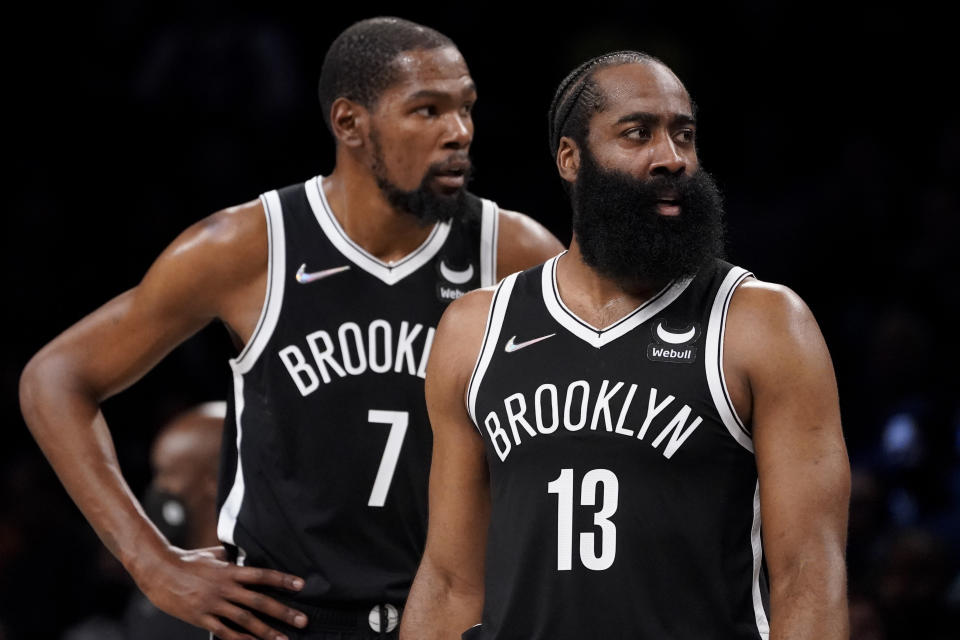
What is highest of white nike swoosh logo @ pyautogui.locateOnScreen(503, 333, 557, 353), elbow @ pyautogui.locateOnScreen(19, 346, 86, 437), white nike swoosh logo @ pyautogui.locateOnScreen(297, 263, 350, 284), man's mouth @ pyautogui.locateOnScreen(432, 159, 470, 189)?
man's mouth @ pyautogui.locateOnScreen(432, 159, 470, 189)

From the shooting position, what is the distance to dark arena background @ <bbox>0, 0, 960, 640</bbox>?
6957 mm

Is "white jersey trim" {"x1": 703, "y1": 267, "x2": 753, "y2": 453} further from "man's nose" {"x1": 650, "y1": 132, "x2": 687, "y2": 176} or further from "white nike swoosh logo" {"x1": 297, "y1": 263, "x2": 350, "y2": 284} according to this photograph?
"white nike swoosh logo" {"x1": 297, "y1": 263, "x2": 350, "y2": 284}

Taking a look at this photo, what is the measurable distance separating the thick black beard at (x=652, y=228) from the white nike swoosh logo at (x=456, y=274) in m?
0.84

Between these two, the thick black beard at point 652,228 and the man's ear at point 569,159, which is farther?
the man's ear at point 569,159

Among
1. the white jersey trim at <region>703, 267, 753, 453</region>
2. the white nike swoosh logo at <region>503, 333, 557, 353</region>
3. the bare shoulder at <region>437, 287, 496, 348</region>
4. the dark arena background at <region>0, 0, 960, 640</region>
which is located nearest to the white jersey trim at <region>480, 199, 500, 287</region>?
the bare shoulder at <region>437, 287, 496, 348</region>

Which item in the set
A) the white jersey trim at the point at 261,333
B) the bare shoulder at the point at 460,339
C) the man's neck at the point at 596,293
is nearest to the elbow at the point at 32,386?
the white jersey trim at the point at 261,333

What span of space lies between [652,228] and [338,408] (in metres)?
1.12

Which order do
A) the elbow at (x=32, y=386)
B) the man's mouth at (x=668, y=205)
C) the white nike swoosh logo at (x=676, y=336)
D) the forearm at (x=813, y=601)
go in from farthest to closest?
the elbow at (x=32, y=386), the man's mouth at (x=668, y=205), the white nike swoosh logo at (x=676, y=336), the forearm at (x=813, y=601)

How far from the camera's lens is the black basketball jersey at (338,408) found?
358 centimetres

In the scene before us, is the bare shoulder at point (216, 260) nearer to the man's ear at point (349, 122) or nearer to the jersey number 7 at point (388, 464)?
the man's ear at point (349, 122)

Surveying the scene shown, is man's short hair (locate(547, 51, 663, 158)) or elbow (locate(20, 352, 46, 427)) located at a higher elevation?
man's short hair (locate(547, 51, 663, 158))

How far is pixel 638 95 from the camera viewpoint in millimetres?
2857

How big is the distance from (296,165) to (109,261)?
1080 millimetres

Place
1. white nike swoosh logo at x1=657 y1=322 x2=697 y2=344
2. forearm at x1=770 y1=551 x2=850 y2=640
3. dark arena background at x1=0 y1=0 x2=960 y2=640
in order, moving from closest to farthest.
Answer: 1. forearm at x1=770 y1=551 x2=850 y2=640
2. white nike swoosh logo at x1=657 y1=322 x2=697 y2=344
3. dark arena background at x1=0 y1=0 x2=960 y2=640
